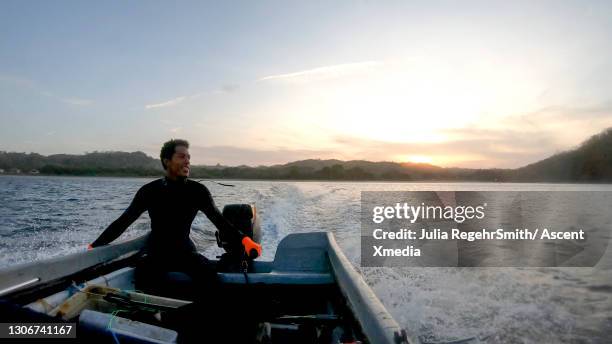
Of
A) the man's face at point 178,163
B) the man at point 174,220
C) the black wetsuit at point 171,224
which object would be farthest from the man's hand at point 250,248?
the man's face at point 178,163

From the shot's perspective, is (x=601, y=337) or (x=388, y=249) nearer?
(x=601, y=337)

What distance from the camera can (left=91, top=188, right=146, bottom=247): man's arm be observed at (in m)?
3.43

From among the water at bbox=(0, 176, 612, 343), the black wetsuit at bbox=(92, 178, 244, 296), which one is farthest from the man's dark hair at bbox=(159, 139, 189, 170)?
the water at bbox=(0, 176, 612, 343)

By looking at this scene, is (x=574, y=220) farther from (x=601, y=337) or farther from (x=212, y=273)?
(x=212, y=273)

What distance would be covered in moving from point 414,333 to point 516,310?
207 centimetres

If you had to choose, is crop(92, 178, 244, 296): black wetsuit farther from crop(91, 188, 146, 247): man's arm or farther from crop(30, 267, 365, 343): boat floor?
crop(30, 267, 365, 343): boat floor

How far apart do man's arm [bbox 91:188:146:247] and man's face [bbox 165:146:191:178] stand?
34cm

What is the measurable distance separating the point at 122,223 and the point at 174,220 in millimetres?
457

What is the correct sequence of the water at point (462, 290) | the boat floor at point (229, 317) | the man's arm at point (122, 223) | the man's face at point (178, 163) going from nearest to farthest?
the boat floor at point (229, 317), the man's arm at point (122, 223), the man's face at point (178, 163), the water at point (462, 290)

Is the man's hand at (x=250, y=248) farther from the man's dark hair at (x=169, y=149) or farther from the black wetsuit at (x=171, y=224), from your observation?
the man's dark hair at (x=169, y=149)

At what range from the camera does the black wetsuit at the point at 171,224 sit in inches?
137

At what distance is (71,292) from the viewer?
2.83m

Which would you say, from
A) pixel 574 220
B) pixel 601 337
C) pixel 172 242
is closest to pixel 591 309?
pixel 601 337

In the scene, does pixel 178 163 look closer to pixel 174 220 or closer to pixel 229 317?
pixel 174 220
